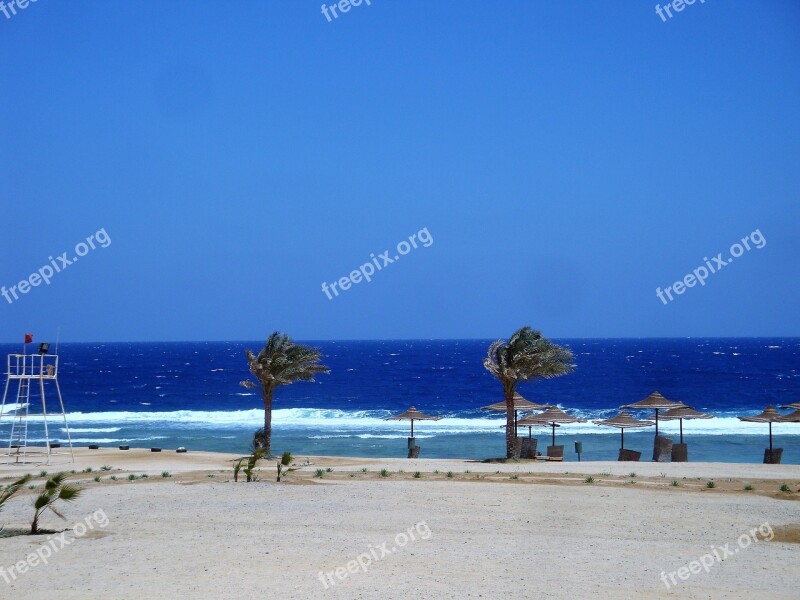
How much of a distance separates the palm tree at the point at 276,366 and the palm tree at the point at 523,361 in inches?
262

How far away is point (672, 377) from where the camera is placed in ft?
331

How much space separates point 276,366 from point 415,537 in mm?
16928

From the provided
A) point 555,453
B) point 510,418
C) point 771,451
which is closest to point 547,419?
point 555,453

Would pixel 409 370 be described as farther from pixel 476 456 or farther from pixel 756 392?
pixel 476 456

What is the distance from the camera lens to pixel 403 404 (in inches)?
2997

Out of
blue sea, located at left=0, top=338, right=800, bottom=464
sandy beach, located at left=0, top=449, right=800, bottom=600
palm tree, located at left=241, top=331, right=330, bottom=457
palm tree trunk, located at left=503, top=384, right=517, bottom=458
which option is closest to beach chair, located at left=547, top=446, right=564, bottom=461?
palm tree trunk, located at left=503, top=384, right=517, bottom=458

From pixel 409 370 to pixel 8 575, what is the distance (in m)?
111

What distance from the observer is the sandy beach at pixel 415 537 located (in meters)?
11.9

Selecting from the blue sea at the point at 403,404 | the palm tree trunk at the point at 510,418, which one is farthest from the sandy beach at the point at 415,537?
the blue sea at the point at 403,404

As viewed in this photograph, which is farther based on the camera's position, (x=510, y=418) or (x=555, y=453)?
(x=555, y=453)

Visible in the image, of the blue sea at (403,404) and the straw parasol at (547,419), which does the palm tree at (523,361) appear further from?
the blue sea at (403,404)

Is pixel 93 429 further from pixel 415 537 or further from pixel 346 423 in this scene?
pixel 415 537

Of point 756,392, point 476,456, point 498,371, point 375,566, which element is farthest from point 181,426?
point 756,392

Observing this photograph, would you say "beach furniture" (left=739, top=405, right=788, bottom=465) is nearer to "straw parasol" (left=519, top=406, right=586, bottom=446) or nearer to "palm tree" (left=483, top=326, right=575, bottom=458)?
"straw parasol" (left=519, top=406, right=586, bottom=446)
